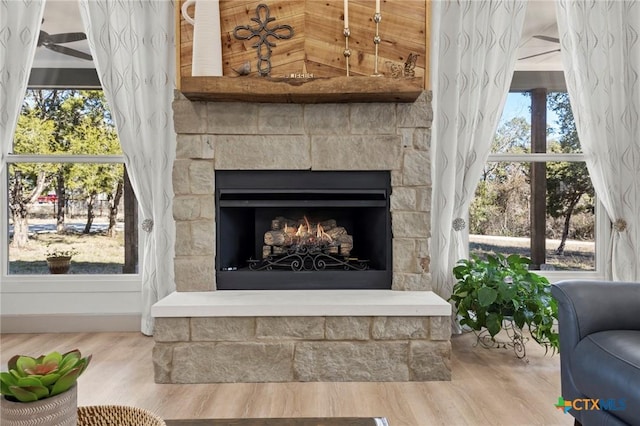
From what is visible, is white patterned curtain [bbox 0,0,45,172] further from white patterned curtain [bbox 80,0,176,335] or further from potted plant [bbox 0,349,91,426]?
potted plant [bbox 0,349,91,426]

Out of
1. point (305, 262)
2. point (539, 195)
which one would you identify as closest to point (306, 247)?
point (305, 262)

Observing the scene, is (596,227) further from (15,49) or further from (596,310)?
(15,49)

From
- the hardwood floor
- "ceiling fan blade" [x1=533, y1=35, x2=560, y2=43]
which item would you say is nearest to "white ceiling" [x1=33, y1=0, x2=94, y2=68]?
the hardwood floor

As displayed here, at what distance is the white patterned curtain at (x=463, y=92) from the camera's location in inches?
115

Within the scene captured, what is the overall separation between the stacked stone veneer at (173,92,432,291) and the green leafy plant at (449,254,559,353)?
49 cm

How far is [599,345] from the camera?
1.45m

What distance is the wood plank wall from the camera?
98.1 inches

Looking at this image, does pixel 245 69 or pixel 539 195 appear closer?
pixel 245 69

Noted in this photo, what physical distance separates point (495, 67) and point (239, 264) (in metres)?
2.05

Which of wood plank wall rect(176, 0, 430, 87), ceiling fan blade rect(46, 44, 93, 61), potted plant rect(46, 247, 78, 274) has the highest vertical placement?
ceiling fan blade rect(46, 44, 93, 61)

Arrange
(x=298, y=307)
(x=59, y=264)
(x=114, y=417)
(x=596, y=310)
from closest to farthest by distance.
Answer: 1. (x=114, y=417)
2. (x=596, y=310)
3. (x=298, y=307)
4. (x=59, y=264)

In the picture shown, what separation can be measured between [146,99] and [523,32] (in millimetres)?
2596

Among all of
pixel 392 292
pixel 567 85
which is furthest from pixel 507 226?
pixel 392 292

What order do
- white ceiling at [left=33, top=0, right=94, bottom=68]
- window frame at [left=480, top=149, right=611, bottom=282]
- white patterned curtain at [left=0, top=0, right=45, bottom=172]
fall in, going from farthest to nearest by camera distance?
window frame at [left=480, top=149, right=611, bottom=282], white ceiling at [left=33, top=0, right=94, bottom=68], white patterned curtain at [left=0, top=0, right=45, bottom=172]
